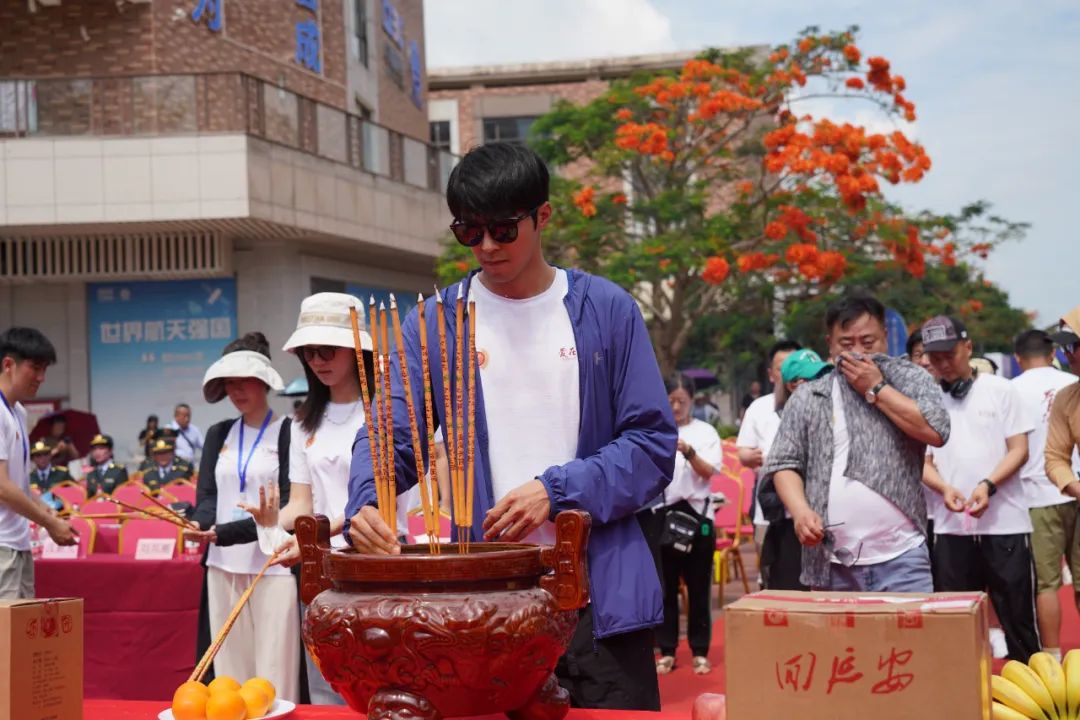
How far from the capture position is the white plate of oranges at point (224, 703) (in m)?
2.20

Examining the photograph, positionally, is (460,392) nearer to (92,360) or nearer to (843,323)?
(843,323)

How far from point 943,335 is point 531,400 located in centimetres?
401

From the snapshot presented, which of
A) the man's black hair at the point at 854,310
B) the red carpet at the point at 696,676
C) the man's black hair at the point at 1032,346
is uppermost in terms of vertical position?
the man's black hair at the point at 1032,346

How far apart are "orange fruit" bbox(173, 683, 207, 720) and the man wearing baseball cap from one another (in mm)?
3953

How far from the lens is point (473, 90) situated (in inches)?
1324

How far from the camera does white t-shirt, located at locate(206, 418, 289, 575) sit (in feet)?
15.5

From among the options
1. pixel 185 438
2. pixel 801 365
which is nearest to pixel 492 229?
pixel 801 365

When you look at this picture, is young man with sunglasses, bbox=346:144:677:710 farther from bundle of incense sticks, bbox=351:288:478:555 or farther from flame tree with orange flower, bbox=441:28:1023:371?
flame tree with orange flower, bbox=441:28:1023:371

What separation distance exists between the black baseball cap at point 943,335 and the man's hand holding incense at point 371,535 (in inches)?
174

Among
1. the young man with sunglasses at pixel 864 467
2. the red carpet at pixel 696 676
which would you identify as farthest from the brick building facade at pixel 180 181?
the young man with sunglasses at pixel 864 467

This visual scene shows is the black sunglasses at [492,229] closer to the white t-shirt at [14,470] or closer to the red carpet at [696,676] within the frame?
the white t-shirt at [14,470]

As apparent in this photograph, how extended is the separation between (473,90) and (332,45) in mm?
13218

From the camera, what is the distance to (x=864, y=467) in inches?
170

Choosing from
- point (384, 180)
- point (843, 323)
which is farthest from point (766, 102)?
point (843, 323)
